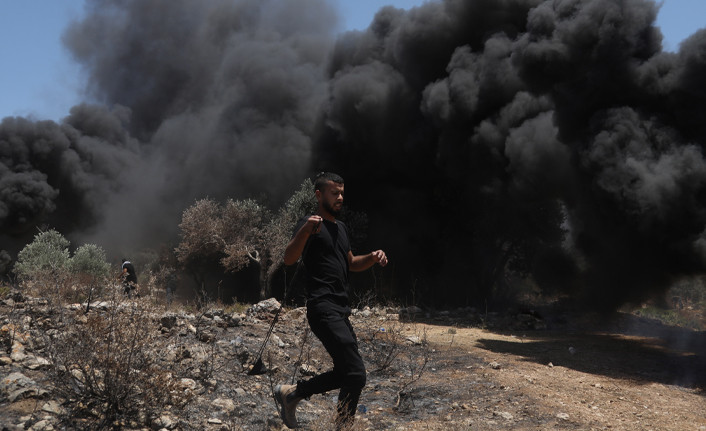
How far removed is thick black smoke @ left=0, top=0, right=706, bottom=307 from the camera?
1156 centimetres

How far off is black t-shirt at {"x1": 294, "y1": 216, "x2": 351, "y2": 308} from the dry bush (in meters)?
1.54

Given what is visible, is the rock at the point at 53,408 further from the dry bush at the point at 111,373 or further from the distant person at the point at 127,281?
Result: the distant person at the point at 127,281

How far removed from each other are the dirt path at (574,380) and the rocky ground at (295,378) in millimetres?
27

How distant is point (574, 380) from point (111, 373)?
19.2ft

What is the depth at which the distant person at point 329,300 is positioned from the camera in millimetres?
3537

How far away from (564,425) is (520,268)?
14144mm

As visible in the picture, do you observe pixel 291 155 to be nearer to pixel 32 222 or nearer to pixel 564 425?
pixel 32 222

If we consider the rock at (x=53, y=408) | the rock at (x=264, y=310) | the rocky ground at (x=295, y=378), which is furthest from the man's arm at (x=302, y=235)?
the rock at (x=264, y=310)

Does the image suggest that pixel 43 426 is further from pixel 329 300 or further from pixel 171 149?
pixel 171 149

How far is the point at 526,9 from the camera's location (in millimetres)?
20000

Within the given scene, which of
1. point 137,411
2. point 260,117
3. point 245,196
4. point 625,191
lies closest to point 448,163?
point 625,191

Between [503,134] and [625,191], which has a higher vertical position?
[503,134]

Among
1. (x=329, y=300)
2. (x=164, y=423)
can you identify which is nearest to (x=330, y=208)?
(x=329, y=300)

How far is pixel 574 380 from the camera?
7.12 metres
